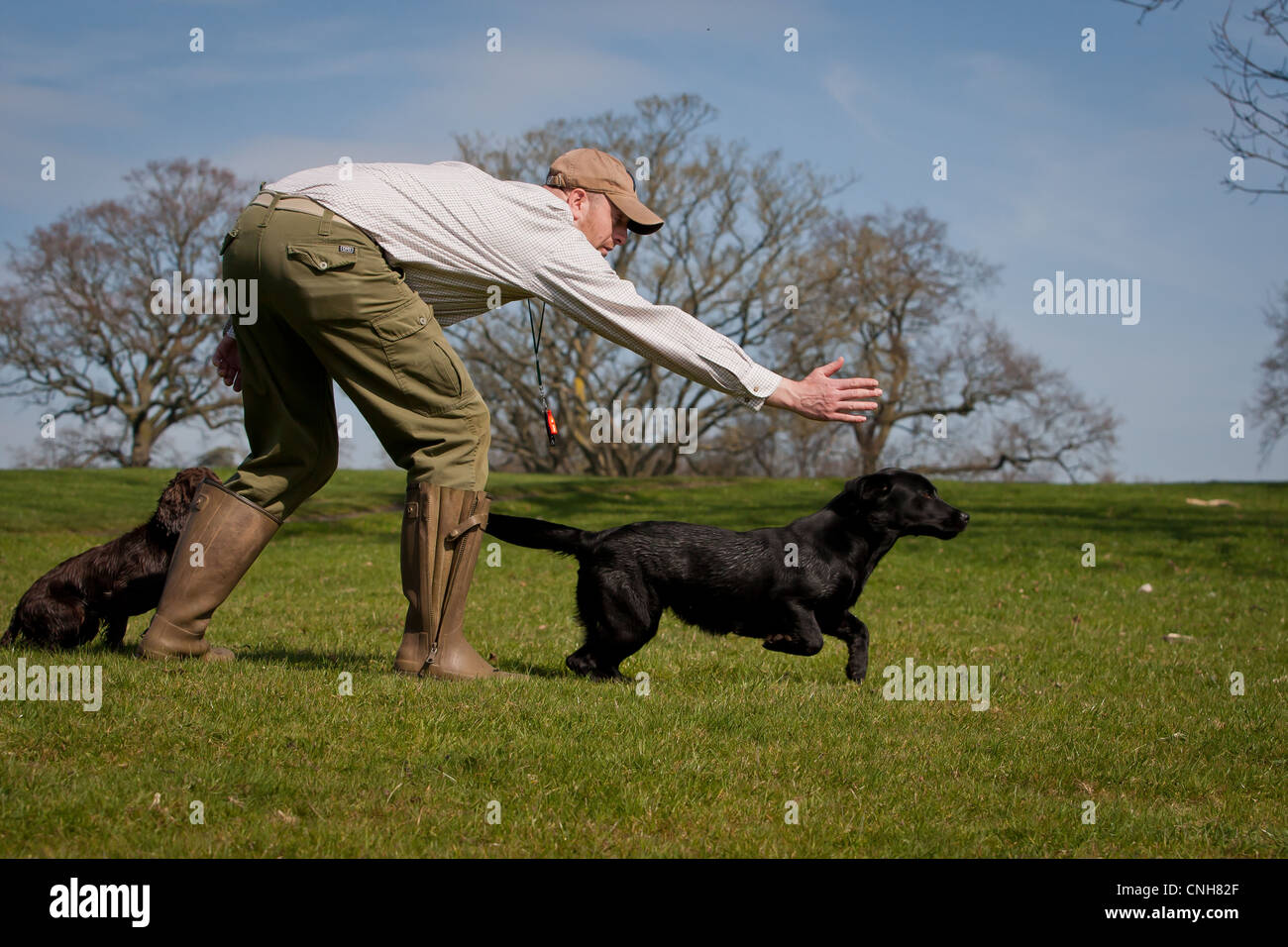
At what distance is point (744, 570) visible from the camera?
554 centimetres

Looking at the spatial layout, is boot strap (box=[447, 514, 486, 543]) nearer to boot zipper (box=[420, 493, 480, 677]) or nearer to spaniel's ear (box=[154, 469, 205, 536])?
boot zipper (box=[420, 493, 480, 677])

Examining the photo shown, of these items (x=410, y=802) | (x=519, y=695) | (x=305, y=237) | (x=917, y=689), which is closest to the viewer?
(x=410, y=802)

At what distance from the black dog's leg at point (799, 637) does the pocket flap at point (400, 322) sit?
2415 mm

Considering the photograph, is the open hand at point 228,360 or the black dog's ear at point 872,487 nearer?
the open hand at point 228,360

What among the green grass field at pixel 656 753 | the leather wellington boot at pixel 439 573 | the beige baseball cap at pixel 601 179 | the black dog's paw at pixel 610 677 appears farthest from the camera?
the black dog's paw at pixel 610 677

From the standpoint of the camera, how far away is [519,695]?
4.55 metres

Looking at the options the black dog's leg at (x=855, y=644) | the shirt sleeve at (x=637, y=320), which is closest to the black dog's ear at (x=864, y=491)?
the black dog's leg at (x=855, y=644)

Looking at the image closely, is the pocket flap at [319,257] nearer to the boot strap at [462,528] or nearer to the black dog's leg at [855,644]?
the boot strap at [462,528]

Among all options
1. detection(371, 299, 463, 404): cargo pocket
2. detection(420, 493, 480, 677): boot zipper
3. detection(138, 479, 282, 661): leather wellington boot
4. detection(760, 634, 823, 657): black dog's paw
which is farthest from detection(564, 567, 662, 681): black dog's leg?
detection(138, 479, 282, 661): leather wellington boot

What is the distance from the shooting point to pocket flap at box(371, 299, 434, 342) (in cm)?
428

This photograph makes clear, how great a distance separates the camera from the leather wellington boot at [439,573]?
4535mm

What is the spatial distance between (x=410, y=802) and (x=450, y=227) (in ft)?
7.34
